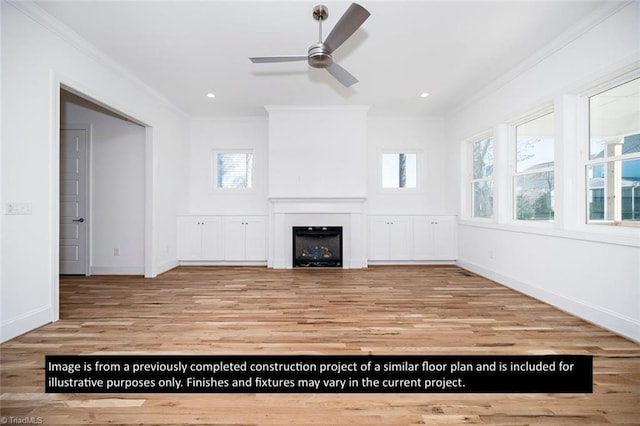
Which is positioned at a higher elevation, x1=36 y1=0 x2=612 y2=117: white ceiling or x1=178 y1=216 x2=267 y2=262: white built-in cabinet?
x1=36 y1=0 x2=612 y2=117: white ceiling

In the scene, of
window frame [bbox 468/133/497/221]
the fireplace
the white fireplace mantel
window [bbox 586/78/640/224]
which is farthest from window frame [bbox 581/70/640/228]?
the fireplace

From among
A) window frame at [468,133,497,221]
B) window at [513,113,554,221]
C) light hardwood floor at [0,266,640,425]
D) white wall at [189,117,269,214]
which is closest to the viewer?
light hardwood floor at [0,266,640,425]

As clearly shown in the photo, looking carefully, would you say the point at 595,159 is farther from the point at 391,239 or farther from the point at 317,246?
the point at 317,246

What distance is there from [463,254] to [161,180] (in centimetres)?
512

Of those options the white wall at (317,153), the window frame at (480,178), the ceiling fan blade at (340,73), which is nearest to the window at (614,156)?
the window frame at (480,178)

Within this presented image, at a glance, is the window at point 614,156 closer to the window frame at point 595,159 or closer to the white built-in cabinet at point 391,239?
the window frame at point 595,159

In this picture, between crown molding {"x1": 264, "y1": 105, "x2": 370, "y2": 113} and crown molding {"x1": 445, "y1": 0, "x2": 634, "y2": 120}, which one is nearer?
crown molding {"x1": 445, "y1": 0, "x2": 634, "y2": 120}

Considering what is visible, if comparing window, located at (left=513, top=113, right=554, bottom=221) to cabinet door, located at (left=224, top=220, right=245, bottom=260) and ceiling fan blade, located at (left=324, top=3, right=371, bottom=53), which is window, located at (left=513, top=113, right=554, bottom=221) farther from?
cabinet door, located at (left=224, top=220, right=245, bottom=260)

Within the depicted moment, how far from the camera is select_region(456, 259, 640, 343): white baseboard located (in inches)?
91.1

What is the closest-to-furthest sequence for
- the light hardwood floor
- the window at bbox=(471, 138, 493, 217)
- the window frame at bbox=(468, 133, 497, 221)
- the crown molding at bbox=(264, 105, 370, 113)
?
the light hardwood floor
the window frame at bbox=(468, 133, 497, 221)
the window at bbox=(471, 138, 493, 217)
the crown molding at bbox=(264, 105, 370, 113)

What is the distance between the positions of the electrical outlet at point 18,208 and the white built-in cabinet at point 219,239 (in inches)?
110

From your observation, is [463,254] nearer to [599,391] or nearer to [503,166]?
[503,166]

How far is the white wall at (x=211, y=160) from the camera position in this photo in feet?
18.6

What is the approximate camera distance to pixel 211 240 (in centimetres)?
527
